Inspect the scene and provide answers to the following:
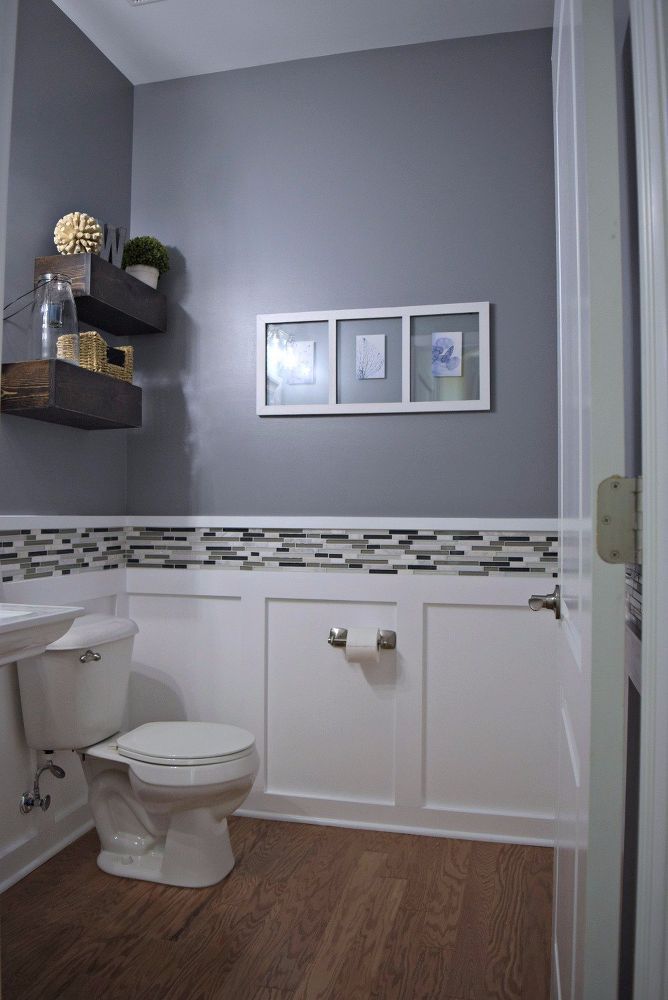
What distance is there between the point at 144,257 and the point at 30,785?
1745mm

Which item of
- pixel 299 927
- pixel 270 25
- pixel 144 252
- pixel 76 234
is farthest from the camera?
pixel 144 252

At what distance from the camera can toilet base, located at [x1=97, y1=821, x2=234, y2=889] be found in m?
2.05

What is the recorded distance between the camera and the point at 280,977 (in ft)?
5.45

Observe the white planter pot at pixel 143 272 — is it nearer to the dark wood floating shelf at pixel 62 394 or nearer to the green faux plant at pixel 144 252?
the green faux plant at pixel 144 252

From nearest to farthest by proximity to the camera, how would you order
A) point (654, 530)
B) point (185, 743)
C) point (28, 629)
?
point (654, 530), point (28, 629), point (185, 743)

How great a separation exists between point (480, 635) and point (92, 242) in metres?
1.74

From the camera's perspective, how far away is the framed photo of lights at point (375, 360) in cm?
242

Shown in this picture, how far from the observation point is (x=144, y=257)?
2533 mm

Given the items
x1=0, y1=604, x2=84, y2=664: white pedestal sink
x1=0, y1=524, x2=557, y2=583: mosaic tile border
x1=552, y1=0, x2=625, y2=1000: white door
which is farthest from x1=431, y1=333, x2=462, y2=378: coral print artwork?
x1=552, y1=0, x2=625, y2=1000: white door

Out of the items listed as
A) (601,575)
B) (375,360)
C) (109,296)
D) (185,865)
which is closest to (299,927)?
(185,865)

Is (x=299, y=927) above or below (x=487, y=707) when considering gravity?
below

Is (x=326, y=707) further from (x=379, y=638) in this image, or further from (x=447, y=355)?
(x=447, y=355)

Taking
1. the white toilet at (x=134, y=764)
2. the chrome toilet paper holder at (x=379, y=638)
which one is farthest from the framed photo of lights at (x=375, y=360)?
the white toilet at (x=134, y=764)

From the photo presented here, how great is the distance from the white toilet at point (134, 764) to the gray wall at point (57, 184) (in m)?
0.49
